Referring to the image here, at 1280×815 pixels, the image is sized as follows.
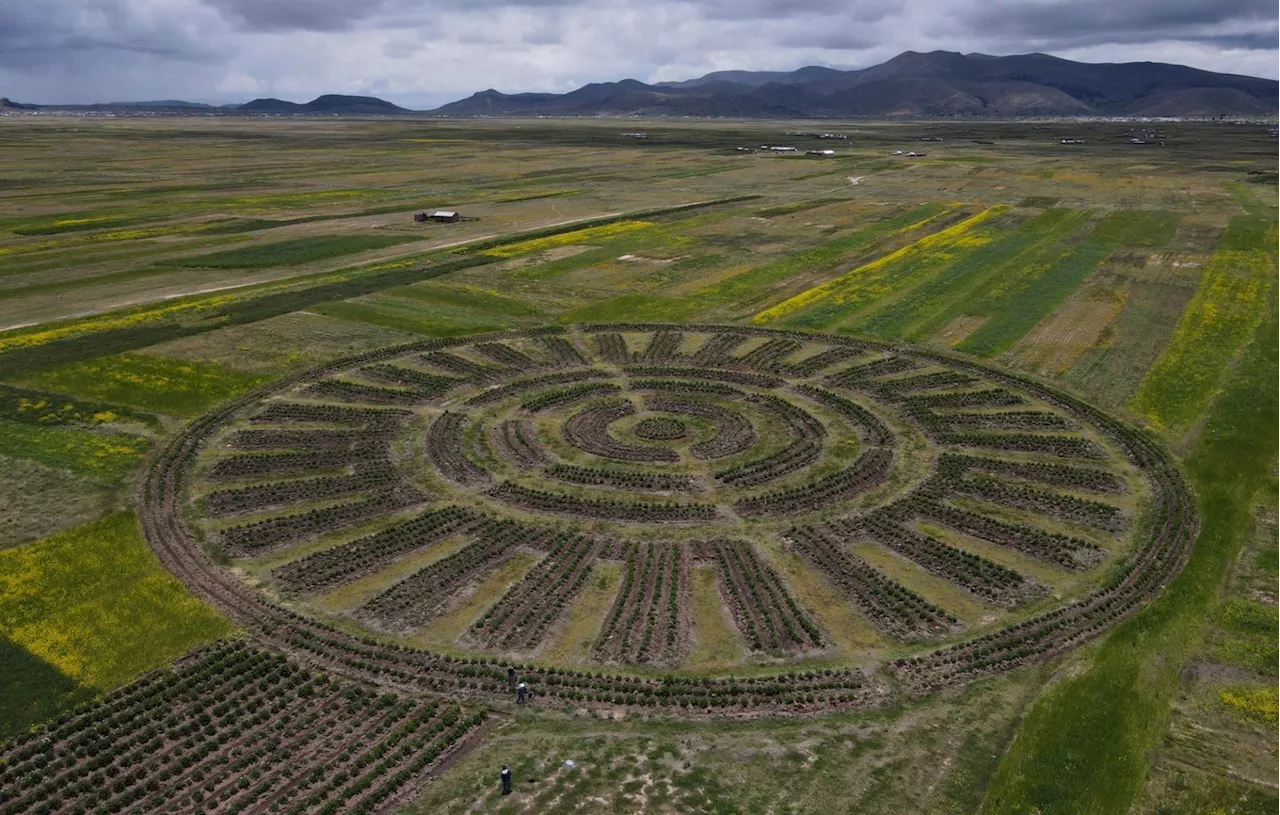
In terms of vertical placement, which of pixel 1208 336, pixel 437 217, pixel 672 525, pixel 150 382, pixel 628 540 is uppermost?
pixel 437 217

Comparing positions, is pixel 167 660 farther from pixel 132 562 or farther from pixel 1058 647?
pixel 1058 647

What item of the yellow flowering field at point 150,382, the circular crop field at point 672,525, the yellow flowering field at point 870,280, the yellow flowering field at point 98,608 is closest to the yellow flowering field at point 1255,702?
the circular crop field at point 672,525

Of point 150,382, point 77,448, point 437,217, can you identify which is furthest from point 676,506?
point 437,217

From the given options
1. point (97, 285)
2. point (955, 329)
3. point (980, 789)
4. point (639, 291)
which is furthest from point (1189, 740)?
point (97, 285)

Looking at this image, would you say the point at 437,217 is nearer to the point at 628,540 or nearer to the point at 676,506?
the point at 676,506

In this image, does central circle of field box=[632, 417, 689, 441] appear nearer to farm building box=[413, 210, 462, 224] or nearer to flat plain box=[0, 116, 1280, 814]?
flat plain box=[0, 116, 1280, 814]

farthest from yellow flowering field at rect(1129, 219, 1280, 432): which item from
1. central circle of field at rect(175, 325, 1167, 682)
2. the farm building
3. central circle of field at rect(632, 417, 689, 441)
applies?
the farm building
